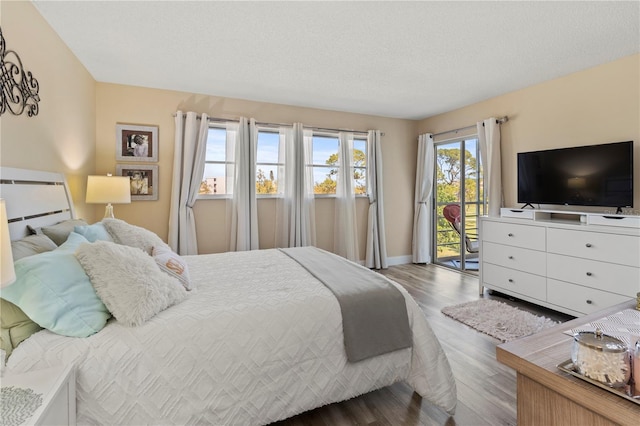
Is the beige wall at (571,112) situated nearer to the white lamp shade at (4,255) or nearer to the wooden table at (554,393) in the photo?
the wooden table at (554,393)

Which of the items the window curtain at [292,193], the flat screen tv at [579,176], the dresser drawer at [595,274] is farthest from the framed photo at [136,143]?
the dresser drawer at [595,274]

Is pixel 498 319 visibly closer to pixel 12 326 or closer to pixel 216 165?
pixel 12 326

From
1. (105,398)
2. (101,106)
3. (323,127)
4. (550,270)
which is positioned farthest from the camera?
(323,127)

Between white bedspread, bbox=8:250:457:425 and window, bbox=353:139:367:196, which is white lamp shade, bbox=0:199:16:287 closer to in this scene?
white bedspread, bbox=8:250:457:425

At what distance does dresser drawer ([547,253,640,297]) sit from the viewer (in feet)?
8.30

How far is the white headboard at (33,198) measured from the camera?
1.68m

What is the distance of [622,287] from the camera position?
102 inches

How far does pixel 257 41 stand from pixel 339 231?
9.65 feet

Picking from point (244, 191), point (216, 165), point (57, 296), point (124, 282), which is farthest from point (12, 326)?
point (216, 165)

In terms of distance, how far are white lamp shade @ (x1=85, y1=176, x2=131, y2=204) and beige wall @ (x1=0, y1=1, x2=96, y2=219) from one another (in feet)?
0.46

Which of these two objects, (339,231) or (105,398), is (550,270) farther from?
(105,398)

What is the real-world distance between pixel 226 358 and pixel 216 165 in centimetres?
317

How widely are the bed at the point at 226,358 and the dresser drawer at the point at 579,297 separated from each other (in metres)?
1.99

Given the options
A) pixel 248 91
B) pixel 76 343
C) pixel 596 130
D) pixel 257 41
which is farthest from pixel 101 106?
pixel 596 130
